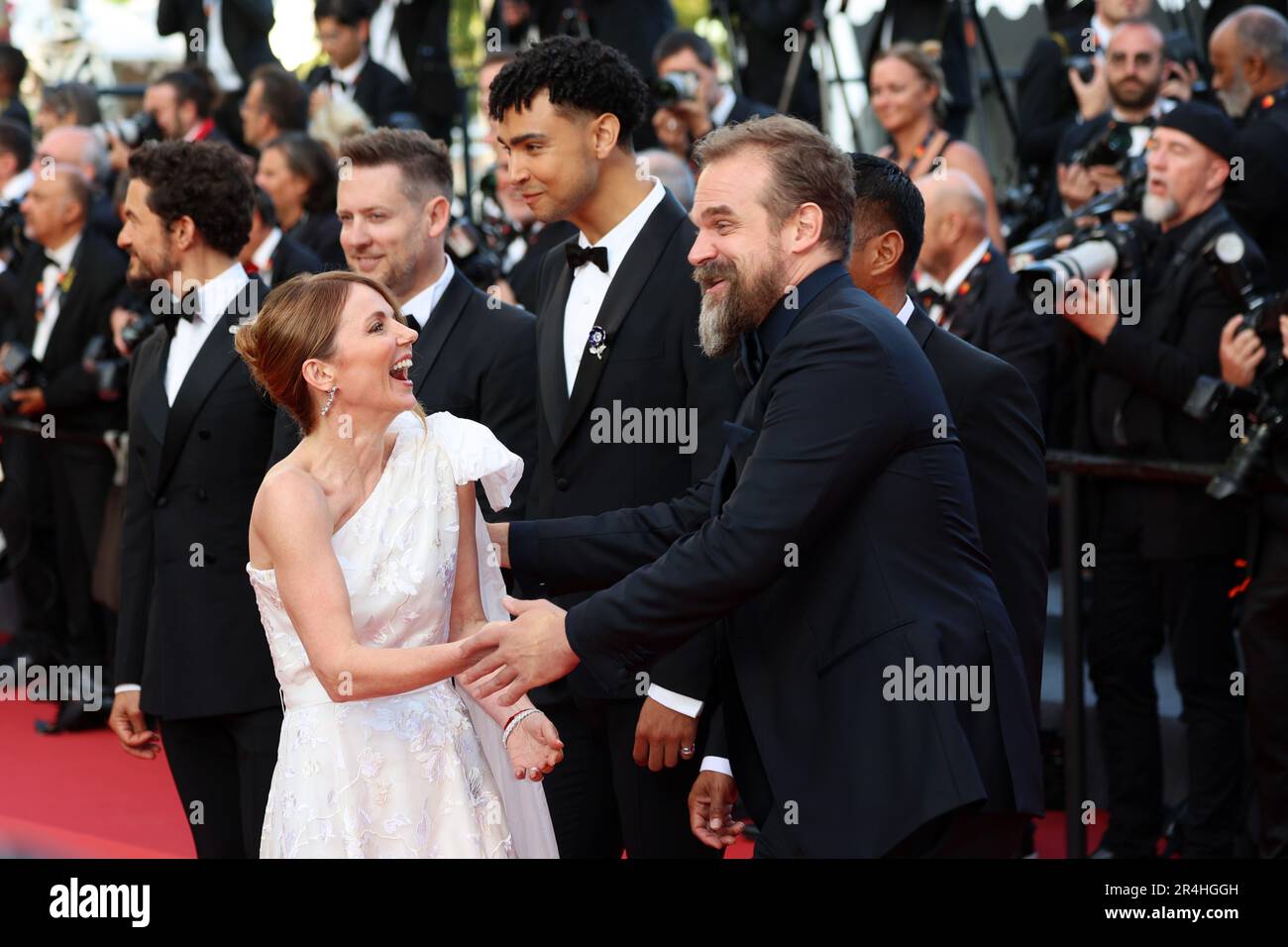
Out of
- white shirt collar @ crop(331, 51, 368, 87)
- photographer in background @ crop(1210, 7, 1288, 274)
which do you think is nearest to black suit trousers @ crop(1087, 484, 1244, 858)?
photographer in background @ crop(1210, 7, 1288, 274)

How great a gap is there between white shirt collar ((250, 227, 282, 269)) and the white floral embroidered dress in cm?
258

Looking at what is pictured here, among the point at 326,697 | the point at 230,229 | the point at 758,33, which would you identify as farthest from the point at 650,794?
the point at 758,33

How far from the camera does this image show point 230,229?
4.21m

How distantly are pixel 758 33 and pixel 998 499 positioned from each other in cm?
585

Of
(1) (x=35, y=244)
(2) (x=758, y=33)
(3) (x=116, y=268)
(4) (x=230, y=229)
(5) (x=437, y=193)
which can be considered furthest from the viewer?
(2) (x=758, y=33)

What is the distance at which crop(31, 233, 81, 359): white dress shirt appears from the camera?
23.5ft

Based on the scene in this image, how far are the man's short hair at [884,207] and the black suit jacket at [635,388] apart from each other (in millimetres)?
364

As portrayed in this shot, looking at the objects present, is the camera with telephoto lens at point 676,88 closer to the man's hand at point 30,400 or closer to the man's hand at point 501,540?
the man's hand at point 30,400

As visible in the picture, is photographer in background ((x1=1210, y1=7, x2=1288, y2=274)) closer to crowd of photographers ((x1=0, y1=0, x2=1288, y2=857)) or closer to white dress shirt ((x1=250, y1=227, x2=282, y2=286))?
crowd of photographers ((x1=0, y1=0, x2=1288, y2=857))

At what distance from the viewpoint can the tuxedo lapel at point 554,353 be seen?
3516 mm

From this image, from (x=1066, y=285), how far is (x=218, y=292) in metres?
2.21
